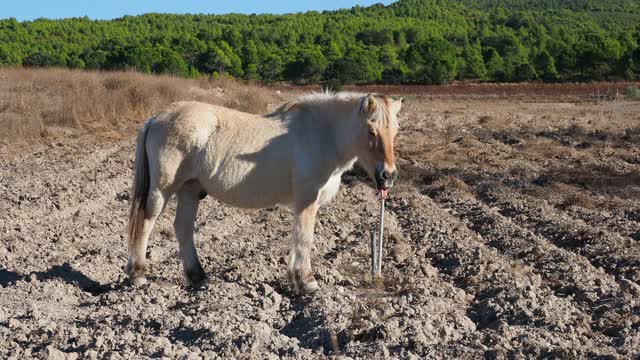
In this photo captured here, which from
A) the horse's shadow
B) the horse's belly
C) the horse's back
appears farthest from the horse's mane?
the horse's shadow

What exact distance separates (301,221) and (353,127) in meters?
0.93

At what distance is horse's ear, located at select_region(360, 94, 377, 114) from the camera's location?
21.4 feet

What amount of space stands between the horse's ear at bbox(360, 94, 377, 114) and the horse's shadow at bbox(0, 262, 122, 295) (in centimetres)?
269

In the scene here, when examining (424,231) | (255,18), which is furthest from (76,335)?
(255,18)

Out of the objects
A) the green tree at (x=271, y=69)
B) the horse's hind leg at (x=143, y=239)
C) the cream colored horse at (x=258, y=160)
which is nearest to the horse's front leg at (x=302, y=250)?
the cream colored horse at (x=258, y=160)

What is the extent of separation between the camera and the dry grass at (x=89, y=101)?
1712cm

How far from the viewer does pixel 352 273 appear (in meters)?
7.60

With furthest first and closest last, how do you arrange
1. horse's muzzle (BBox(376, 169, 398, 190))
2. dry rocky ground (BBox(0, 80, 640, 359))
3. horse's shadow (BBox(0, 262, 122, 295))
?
horse's shadow (BBox(0, 262, 122, 295))
horse's muzzle (BBox(376, 169, 398, 190))
dry rocky ground (BBox(0, 80, 640, 359))

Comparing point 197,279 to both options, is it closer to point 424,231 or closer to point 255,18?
point 424,231

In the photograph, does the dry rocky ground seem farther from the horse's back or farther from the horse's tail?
the horse's back

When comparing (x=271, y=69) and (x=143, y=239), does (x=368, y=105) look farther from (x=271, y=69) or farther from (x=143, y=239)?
(x=271, y=69)

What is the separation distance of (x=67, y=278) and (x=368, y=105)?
3145mm

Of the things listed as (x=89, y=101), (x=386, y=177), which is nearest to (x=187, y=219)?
(x=386, y=177)

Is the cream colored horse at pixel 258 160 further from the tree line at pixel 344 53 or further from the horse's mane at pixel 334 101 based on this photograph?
the tree line at pixel 344 53
